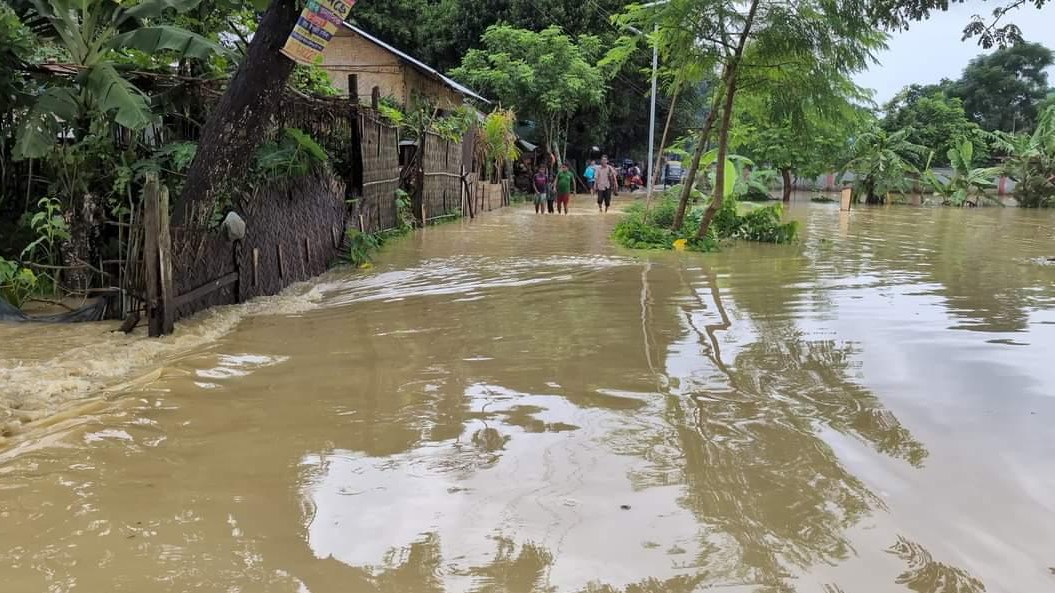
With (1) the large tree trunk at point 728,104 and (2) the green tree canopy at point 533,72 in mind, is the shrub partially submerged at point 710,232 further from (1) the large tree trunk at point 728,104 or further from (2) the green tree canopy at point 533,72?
(2) the green tree canopy at point 533,72

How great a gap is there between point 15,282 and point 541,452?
559cm

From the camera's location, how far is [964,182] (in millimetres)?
30484

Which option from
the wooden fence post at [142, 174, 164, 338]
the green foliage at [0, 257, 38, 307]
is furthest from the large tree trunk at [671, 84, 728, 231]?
the green foliage at [0, 257, 38, 307]

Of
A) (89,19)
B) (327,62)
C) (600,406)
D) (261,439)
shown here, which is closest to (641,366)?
(600,406)

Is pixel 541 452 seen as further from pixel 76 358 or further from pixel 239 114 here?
pixel 239 114

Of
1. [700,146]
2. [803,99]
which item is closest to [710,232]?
[700,146]

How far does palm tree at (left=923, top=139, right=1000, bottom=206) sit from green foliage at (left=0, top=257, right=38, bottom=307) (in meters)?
31.1

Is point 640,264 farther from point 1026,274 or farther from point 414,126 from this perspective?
point 414,126

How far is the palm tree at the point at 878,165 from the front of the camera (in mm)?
29562

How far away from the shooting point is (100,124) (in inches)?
269

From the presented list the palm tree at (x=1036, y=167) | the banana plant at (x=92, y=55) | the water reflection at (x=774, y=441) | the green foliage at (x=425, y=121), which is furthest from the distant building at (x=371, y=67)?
the palm tree at (x=1036, y=167)

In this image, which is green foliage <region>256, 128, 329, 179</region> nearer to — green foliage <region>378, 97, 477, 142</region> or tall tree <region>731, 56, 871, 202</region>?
green foliage <region>378, 97, 477, 142</region>

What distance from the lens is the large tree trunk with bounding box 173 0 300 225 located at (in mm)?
6438

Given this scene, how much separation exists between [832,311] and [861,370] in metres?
2.20
